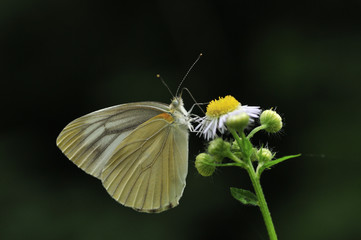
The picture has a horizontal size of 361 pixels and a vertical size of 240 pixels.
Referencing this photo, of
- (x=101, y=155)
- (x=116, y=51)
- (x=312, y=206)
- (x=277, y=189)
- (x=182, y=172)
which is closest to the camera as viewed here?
(x=182, y=172)

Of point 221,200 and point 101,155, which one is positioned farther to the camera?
point 221,200

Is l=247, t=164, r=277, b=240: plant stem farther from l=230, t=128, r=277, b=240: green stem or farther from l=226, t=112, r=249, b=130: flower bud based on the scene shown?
l=226, t=112, r=249, b=130: flower bud

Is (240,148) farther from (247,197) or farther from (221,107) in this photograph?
(221,107)

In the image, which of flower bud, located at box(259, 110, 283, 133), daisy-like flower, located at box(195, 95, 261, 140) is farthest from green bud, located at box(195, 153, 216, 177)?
flower bud, located at box(259, 110, 283, 133)

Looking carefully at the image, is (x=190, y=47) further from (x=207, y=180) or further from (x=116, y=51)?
(x=207, y=180)

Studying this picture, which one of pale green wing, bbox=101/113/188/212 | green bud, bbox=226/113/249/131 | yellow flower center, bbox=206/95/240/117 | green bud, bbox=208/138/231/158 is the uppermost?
green bud, bbox=226/113/249/131

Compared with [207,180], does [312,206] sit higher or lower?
lower

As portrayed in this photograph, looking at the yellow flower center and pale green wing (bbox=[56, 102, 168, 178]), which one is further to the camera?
pale green wing (bbox=[56, 102, 168, 178])

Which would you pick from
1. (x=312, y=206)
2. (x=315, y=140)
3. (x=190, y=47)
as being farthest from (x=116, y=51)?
(x=312, y=206)
